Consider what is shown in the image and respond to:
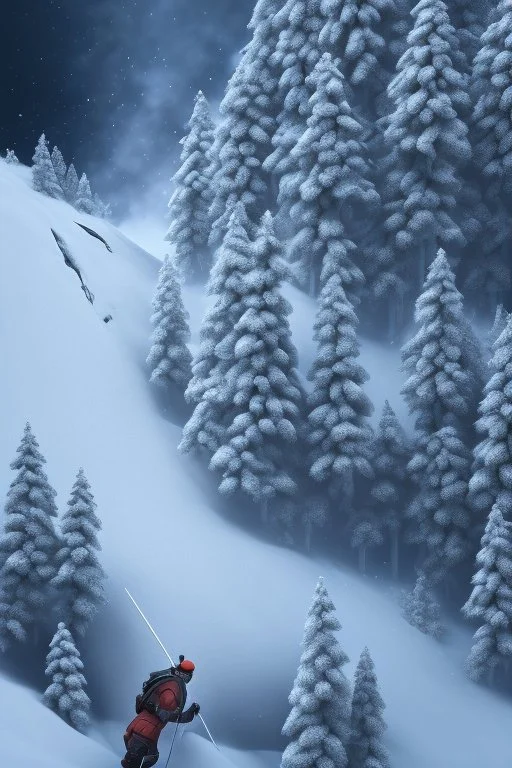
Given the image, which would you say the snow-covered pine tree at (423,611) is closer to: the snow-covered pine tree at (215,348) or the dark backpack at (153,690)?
the snow-covered pine tree at (215,348)

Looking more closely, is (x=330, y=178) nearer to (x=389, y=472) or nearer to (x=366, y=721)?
(x=389, y=472)

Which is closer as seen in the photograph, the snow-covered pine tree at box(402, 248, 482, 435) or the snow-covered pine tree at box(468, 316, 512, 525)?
the snow-covered pine tree at box(468, 316, 512, 525)

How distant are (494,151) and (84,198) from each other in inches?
936

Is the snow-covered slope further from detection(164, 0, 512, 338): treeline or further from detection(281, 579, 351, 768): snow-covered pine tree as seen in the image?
detection(164, 0, 512, 338): treeline

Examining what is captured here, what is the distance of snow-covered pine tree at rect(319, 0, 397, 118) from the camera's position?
4116cm

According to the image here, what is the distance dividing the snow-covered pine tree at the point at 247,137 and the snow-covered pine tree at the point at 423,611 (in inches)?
824

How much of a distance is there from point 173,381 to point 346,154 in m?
13.6

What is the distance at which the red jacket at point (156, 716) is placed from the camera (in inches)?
545

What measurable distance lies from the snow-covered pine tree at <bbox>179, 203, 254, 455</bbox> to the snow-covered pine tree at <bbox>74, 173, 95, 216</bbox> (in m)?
17.2

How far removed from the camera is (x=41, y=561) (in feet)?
78.3

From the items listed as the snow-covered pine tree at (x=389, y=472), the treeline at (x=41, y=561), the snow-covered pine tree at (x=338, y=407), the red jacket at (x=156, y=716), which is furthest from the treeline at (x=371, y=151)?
the red jacket at (x=156, y=716)

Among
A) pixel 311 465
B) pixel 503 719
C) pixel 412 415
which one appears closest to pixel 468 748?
pixel 503 719

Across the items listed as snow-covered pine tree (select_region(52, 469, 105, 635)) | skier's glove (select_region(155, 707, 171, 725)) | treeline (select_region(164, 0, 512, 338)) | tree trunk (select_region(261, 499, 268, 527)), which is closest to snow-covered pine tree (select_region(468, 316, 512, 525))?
tree trunk (select_region(261, 499, 268, 527))

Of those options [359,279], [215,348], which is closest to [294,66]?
[359,279]
